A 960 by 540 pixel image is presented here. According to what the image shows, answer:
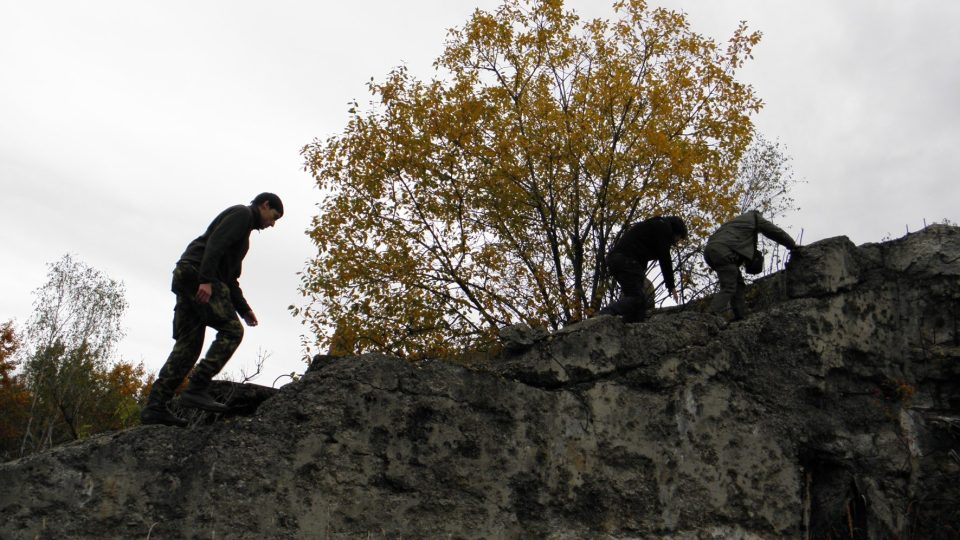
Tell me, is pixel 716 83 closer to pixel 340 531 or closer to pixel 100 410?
pixel 340 531

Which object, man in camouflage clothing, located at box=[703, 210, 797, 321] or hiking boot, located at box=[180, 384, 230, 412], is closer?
hiking boot, located at box=[180, 384, 230, 412]

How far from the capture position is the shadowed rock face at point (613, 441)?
16.5ft

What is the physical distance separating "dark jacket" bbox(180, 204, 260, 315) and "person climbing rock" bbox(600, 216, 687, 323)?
3.67 metres

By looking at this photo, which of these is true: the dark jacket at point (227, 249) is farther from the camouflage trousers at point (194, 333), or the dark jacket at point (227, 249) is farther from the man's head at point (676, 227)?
the man's head at point (676, 227)

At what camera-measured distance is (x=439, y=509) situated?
18.0 ft

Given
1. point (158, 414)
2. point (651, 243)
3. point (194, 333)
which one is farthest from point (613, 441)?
point (158, 414)

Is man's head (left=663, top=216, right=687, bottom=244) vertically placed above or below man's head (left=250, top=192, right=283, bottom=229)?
above

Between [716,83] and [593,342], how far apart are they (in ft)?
34.2

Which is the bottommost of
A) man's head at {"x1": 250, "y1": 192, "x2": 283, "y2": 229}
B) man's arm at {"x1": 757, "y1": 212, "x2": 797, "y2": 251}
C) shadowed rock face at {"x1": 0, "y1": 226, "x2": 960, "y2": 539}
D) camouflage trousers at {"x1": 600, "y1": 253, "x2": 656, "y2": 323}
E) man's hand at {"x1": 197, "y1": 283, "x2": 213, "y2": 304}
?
shadowed rock face at {"x1": 0, "y1": 226, "x2": 960, "y2": 539}

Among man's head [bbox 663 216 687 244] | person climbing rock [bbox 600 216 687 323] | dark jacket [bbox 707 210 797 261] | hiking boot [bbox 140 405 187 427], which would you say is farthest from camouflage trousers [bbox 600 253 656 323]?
hiking boot [bbox 140 405 187 427]

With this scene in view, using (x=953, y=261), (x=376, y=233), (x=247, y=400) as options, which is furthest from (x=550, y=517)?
(x=376, y=233)

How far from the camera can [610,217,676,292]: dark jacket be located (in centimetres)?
812

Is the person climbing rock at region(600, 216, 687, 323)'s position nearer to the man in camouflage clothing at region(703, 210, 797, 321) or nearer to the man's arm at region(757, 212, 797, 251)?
the man in camouflage clothing at region(703, 210, 797, 321)

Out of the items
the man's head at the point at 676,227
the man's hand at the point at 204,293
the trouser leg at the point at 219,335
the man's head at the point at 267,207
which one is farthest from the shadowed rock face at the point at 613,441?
the man's head at the point at 267,207
